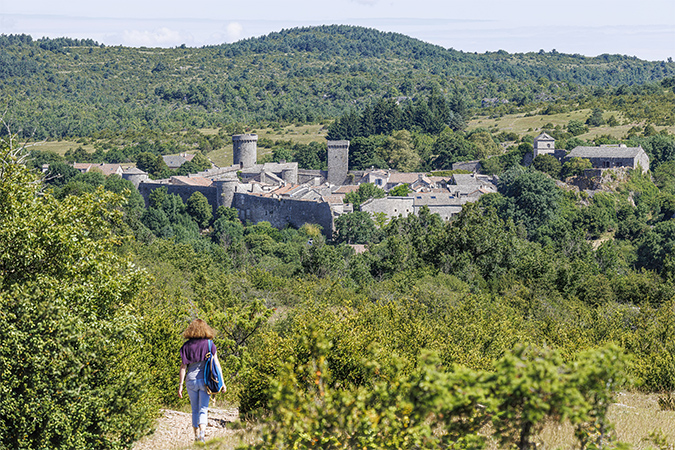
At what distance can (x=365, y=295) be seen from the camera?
92.7 feet

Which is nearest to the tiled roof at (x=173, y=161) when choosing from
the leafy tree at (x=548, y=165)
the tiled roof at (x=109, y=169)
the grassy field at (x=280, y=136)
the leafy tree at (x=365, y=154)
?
the grassy field at (x=280, y=136)

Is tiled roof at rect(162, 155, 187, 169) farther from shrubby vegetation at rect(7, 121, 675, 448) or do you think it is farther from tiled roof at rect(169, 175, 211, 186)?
shrubby vegetation at rect(7, 121, 675, 448)

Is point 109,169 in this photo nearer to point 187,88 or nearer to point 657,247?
point 657,247

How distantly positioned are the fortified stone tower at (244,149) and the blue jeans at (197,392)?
212ft

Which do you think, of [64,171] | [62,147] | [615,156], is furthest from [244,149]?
[615,156]

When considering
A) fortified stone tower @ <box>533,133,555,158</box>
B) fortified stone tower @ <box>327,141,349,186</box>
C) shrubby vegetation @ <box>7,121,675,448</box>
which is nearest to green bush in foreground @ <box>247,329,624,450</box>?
shrubby vegetation @ <box>7,121,675,448</box>

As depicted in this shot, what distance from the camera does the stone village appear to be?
2130 inches

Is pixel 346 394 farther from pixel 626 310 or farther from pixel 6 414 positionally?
pixel 626 310

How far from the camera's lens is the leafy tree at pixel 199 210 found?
56312 mm

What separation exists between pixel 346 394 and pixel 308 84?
156m

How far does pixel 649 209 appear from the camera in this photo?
5581 centimetres

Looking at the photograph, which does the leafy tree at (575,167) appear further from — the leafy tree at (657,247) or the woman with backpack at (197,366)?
the woman with backpack at (197,366)

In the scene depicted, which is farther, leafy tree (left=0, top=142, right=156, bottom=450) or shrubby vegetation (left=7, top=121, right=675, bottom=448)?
leafy tree (left=0, top=142, right=156, bottom=450)

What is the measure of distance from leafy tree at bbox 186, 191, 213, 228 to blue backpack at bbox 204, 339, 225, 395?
4945 cm
